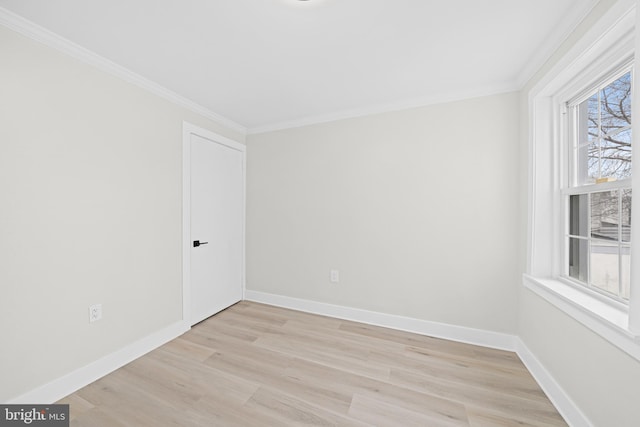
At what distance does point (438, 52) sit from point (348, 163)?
1281 millimetres

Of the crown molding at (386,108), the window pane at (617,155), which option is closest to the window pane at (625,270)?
the window pane at (617,155)

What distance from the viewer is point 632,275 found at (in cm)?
99

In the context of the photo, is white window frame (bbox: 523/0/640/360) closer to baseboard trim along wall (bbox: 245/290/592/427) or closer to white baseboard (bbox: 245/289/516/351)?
baseboard trim along wall (bbox: 245/290/592/427)

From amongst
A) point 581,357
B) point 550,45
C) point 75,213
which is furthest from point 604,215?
point 75,213

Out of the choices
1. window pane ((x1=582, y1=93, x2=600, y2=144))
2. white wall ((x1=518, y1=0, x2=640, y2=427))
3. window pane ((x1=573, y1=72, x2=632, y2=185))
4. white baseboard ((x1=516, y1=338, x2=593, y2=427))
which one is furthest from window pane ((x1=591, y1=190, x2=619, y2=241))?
white baseboard ((x1=516, y1=338, x2=593, y2=427))

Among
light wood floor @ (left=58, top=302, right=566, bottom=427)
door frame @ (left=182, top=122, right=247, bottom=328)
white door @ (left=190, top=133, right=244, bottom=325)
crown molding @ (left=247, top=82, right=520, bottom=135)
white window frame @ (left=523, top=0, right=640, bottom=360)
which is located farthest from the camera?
white door @ (left=190, top=133, right=244, bottom=325)

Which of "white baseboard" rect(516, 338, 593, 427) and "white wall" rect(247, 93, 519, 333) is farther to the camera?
"white wall" rect(247, 93, 519, 333)

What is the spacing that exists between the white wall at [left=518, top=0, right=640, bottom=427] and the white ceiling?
30cm

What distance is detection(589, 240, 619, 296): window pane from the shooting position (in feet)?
4.28

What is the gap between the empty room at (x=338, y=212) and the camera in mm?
1353

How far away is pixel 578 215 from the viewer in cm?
162

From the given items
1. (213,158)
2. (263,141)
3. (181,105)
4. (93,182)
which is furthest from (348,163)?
(93,182)

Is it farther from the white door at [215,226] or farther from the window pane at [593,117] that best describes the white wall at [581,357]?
the white door at [215,226]

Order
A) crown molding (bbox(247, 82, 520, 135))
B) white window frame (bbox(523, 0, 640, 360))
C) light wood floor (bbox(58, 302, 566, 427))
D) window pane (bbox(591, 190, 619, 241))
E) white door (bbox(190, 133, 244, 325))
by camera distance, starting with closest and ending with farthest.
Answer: white window frame (bbox(523, 0, 640, 360)) < window pane (bbox(591, 190, 619, 241)) < light wood floor (bbox(58, 302, 566, 427)) < crown molding (bbox(247, 82, 520, 135)) < white door (bbox(190, 133, 244, 325))
